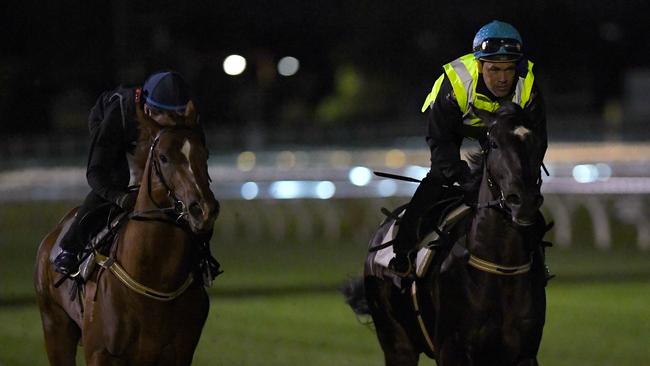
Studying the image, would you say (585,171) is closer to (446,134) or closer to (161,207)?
(446,134)

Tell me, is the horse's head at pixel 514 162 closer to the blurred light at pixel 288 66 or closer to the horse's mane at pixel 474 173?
the horse's mane at pixel 474 173

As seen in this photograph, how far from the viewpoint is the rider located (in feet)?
20.3

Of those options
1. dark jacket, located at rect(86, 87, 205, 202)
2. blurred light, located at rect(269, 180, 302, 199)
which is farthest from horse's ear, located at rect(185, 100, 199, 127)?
blurred light, located at rect(269, 180, 302, 199)

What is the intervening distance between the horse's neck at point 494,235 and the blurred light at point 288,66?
1806 inches

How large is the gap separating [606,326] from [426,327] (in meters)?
6.23

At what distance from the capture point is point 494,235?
6094mm

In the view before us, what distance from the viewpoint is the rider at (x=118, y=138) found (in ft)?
20.3

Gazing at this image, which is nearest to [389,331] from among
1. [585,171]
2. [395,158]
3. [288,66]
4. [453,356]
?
[453,356]

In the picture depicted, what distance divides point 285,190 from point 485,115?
707 inches

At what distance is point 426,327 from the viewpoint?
6.59 metres

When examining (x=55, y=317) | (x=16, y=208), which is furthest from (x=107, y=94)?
(x=16, y=208)

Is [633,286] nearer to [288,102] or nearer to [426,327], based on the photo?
[426,327]

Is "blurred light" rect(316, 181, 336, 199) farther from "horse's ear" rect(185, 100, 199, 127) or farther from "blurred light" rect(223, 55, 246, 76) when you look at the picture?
"horse's ear" rect(185, 100, 199, 127)

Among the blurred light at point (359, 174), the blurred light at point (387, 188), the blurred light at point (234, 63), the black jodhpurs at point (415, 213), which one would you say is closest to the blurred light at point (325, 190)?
the blurred light at point (387, 188)
